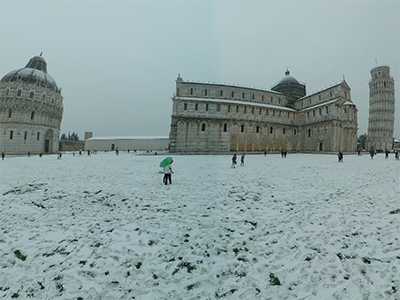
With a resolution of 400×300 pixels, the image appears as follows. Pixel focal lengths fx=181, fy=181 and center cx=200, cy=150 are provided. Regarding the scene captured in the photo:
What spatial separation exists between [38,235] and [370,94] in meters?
109

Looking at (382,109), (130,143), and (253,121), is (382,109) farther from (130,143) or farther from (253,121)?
(130,143)

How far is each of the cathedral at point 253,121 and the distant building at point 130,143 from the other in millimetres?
26695

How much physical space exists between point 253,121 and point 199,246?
41646mm

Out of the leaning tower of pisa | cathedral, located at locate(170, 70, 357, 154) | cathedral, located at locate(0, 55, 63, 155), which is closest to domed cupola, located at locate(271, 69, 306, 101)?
cathedral, located at locate(170, 70, 357, 154)

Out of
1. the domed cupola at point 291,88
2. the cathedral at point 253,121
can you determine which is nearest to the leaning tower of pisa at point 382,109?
the domed cupola at point 291,88

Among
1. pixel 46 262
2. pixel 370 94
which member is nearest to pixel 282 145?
pixel 46 262

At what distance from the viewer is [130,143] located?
68.1 metres

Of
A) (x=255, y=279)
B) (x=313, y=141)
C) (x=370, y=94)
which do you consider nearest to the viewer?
(x=255, y=279)

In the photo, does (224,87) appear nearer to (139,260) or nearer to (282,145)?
(282,145)

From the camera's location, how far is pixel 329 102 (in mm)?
40719

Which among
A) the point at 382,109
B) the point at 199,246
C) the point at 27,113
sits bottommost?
the point at 199,246

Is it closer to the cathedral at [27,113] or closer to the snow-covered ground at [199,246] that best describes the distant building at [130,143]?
the cathedral at [27,113]

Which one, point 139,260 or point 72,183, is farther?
point 72,183

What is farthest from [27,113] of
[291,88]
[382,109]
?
[382,109]
